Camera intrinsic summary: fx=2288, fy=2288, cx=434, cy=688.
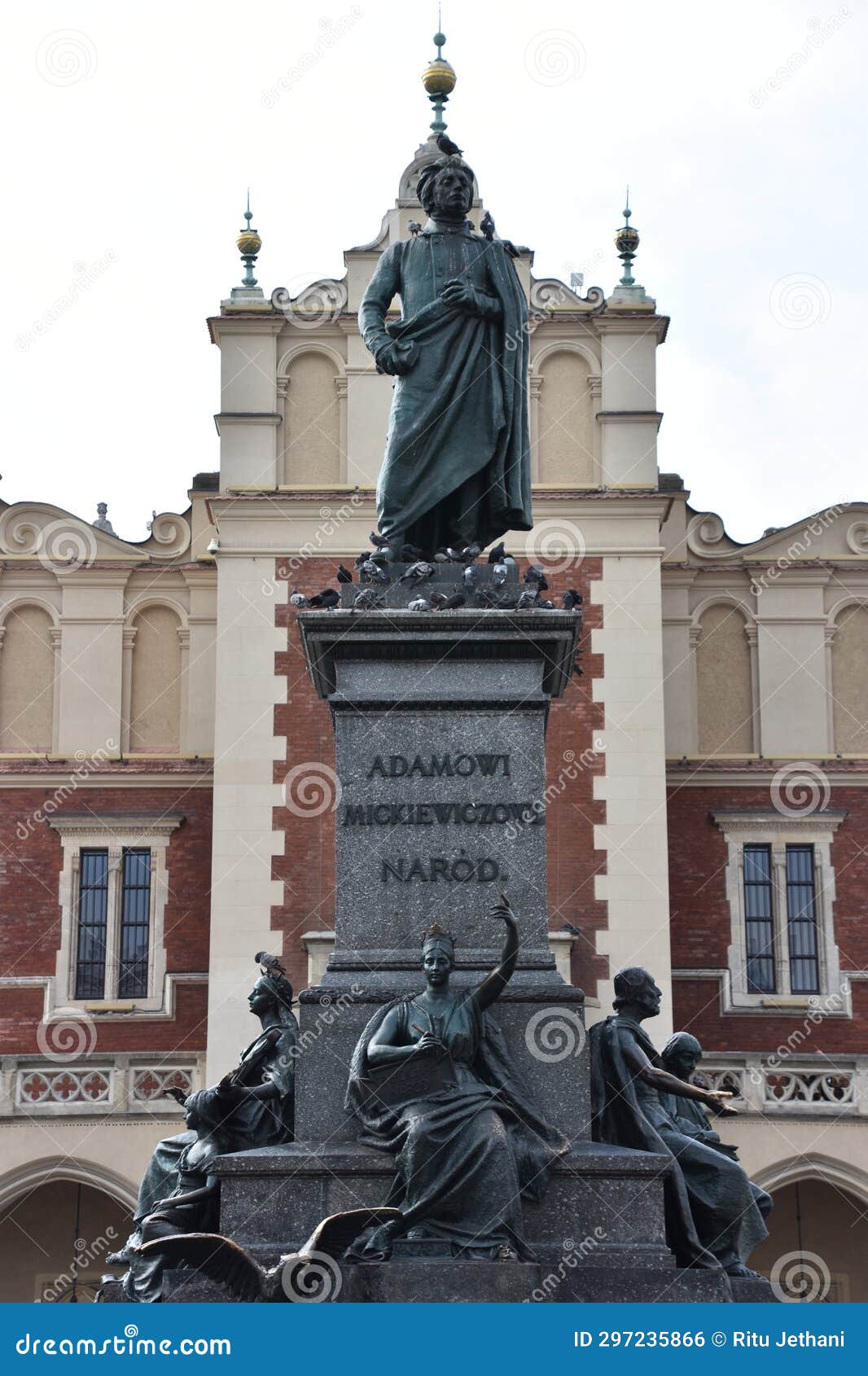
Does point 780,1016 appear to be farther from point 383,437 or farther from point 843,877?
point 383,437

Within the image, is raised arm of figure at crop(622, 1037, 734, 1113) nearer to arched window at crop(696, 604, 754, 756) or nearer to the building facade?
the building facade

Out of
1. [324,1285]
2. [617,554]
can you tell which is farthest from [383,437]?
[324,1285]

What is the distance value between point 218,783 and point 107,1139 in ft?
14.0

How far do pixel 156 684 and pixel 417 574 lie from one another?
1860cm

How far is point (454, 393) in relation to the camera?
1052cm

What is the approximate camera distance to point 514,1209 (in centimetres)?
848

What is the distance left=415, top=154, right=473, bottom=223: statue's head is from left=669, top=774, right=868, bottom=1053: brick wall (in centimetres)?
1657

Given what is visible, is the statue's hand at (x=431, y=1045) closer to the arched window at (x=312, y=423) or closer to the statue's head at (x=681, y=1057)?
the statue's head at (x=681, y=1057)

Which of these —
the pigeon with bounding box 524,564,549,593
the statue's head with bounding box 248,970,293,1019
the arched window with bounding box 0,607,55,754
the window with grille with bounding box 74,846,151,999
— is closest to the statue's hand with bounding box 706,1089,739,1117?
the statue's head with bounding box 248,970,293,1019

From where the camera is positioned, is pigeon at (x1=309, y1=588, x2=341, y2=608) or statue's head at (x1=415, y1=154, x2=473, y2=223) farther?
statue's head at (x1=415, y1=154, x2=473, y2=223)

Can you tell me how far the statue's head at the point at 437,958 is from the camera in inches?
352

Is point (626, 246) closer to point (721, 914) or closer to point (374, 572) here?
point (721, 914)

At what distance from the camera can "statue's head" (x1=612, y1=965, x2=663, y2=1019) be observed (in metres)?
9.75

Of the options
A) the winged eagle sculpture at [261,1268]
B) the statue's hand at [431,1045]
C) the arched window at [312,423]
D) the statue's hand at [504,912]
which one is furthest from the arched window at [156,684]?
the winged eagle sculpture at [261,1268]
